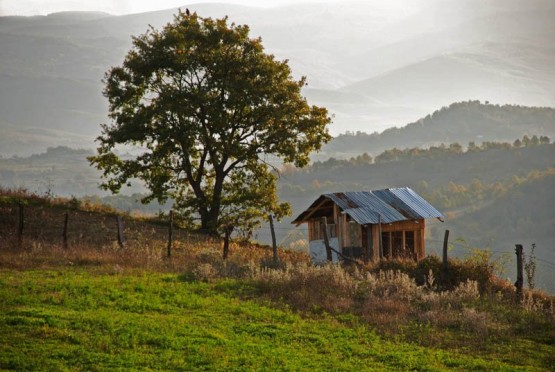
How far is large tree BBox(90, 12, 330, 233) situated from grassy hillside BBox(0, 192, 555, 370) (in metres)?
17.0

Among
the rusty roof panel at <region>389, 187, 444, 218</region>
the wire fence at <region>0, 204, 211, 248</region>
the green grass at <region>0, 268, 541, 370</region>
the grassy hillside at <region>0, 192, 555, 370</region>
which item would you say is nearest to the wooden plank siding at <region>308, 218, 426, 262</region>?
the rusty roof panel at <region>389, 187, 444, 218</region>

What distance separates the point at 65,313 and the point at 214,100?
3004 centimetres

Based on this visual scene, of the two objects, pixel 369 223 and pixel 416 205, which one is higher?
pixel 416 205

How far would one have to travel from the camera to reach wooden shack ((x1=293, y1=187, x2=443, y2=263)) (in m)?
41.0

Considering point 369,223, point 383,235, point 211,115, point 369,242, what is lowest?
point 369,242

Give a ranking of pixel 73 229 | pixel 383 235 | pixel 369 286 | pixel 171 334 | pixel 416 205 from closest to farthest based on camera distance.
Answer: pixel 171 334 < pixel 369 286 < pixel 73 229 < pixel 383 235 < pixel 416 205

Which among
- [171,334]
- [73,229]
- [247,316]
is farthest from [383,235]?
[171,334]

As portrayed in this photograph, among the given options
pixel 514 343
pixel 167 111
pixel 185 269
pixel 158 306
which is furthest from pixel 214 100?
pixel 514 343

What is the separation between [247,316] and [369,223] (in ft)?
64.3

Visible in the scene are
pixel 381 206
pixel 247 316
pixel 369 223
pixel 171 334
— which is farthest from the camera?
pixel 381 206

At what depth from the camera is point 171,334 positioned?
719 inches

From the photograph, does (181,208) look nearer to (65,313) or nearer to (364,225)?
(364,225)

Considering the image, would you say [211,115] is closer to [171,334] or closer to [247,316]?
[247,316]

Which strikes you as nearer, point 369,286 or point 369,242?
point 369,286
